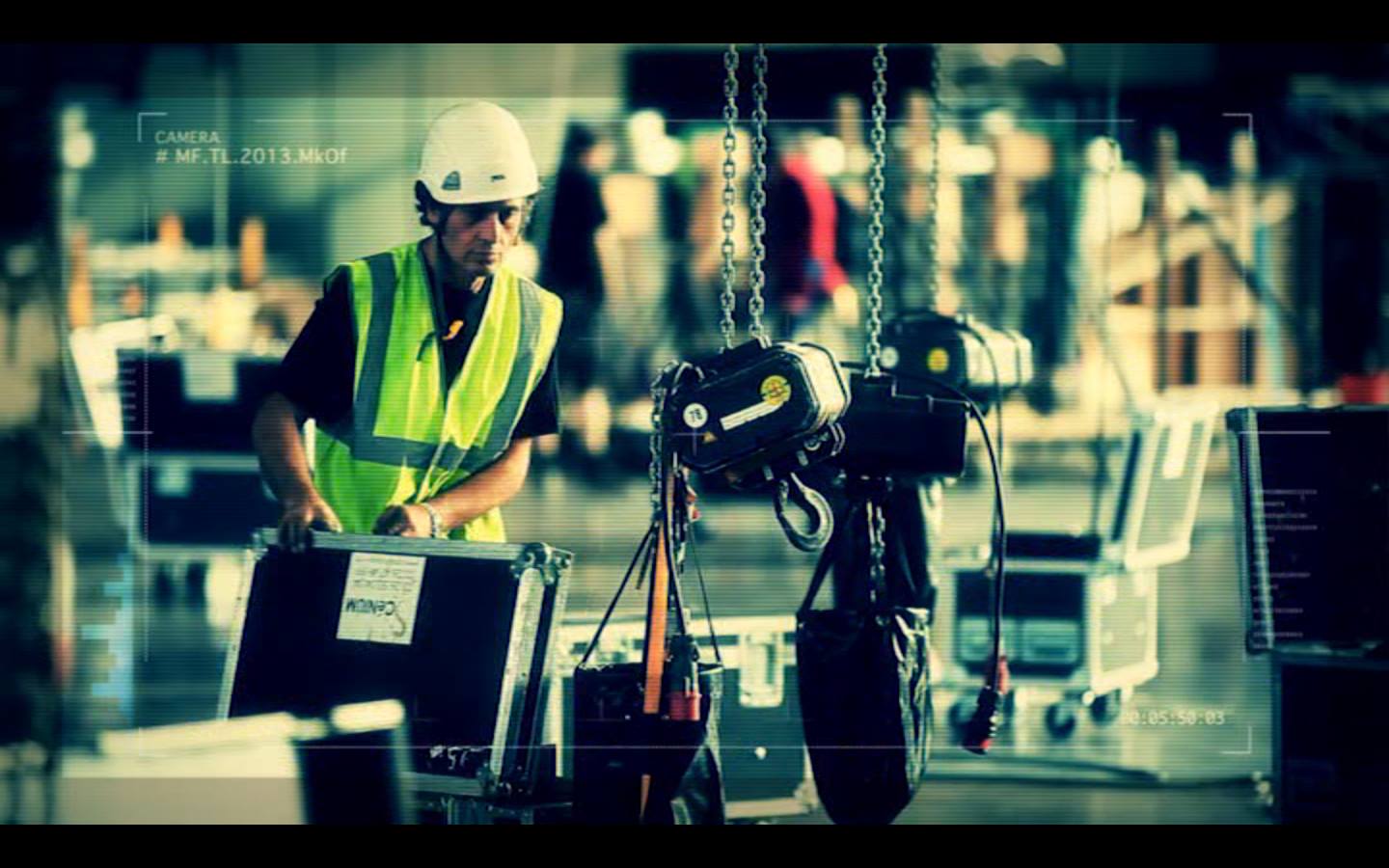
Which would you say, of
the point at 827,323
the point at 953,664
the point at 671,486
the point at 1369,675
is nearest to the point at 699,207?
the point at 827,323

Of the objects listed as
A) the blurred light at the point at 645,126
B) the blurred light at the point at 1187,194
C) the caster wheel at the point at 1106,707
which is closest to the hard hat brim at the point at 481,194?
the blurred light at the point at 645,126

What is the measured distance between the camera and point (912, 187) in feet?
25.0

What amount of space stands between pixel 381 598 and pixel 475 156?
1.09 m

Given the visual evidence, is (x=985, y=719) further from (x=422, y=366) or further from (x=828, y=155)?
(x=828, y=155)

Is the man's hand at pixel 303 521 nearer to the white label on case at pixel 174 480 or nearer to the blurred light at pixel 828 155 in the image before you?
the white label on case at pixel 174 480

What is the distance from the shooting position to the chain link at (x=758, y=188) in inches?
223

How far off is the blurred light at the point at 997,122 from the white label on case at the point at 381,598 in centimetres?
231

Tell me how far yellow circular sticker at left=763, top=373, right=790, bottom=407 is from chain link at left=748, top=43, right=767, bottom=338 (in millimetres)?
148

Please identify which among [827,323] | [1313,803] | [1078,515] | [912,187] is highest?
[912,187]

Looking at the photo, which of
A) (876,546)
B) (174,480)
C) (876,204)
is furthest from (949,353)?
(174,480)

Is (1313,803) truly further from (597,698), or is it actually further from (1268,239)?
→ (1268,239)

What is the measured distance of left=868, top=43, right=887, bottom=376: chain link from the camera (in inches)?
231

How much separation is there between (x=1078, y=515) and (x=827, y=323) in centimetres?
130

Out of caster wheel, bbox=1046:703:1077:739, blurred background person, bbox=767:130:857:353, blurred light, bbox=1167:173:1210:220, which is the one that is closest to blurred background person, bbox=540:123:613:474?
blurred background person, bbox=767:130:857:353
